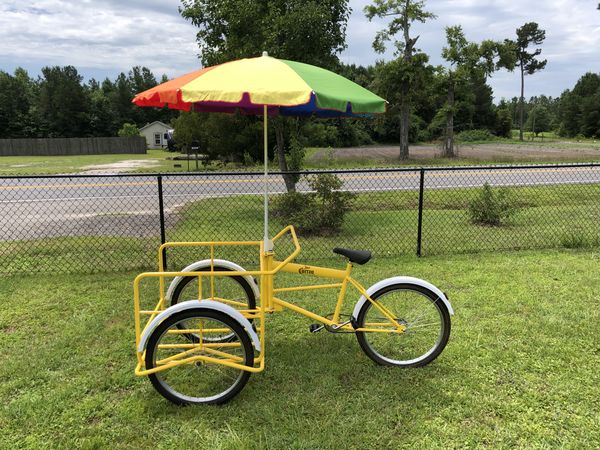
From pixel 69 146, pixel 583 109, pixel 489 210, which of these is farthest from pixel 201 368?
pixel 583 109

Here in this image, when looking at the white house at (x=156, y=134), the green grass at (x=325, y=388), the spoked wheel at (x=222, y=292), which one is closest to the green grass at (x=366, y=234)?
the spoked wheel at (x=222, y=292)

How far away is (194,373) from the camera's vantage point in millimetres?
3469

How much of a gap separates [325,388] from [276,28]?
7.80 m

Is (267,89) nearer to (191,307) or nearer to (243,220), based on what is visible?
(191,307)

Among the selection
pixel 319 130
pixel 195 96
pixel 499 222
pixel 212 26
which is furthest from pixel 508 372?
pixel 319 130

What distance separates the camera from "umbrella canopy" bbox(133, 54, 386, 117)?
2.83 metres

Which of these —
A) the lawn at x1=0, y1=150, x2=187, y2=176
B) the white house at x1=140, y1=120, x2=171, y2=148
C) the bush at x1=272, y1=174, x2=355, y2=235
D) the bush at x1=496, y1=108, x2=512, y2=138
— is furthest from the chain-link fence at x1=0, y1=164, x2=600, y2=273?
the bush at x1=496, y1=108, x2=512, y2=138

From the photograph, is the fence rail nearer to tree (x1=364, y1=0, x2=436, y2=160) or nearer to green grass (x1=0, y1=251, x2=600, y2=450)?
tree (x1=364, y1=0, x2=436, y2=160)

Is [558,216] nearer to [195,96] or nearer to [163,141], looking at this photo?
[195,96]

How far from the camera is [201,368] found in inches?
138

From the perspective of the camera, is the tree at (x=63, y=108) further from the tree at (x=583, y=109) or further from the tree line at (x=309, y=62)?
the tree at (x=583, y=109)

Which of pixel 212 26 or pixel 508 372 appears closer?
pixel 508 372

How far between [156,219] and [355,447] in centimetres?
819

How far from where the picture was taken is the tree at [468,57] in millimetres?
25297
